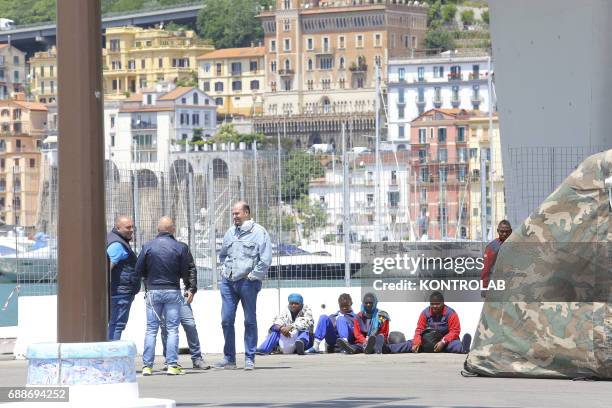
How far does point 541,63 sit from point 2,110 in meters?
181

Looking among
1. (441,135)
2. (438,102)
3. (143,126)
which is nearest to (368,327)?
(441,135)

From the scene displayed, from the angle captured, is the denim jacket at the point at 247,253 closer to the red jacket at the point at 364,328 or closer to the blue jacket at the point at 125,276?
the blue jacket at the point at 125,276

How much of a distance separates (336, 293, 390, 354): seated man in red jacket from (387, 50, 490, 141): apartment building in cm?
16007

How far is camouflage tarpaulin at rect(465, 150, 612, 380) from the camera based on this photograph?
47.3 ft

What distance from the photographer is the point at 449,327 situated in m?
18.1

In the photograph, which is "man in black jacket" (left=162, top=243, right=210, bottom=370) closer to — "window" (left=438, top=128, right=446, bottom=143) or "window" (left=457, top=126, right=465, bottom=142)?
"window" (left=457, top=126, right=465, bottom=142)

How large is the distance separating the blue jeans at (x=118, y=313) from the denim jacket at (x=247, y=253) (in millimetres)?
916

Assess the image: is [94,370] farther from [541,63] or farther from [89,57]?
[541,63]

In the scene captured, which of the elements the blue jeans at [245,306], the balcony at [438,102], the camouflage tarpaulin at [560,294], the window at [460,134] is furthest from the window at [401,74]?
the camouflage tarpaulin at [560,294]

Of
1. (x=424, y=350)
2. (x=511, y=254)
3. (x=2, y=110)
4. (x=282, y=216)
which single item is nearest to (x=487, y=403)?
(x=511, y=254)

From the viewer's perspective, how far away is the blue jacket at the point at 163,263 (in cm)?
1598

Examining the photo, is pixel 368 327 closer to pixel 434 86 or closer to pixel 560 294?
pixel 560 294

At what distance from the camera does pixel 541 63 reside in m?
22.3

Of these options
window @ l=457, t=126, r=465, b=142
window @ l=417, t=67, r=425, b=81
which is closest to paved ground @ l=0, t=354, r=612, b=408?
window @ l=457, t=126, r=465, b=142
